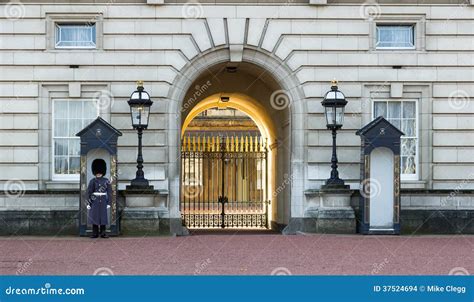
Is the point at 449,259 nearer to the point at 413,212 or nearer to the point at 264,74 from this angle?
the point at 413,212

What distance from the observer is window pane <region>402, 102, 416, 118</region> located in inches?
883

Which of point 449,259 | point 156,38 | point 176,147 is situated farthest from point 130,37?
point 449,259

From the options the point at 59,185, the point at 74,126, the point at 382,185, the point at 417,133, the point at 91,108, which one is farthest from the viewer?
the point at 417,133

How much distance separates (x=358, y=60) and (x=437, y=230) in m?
4.13

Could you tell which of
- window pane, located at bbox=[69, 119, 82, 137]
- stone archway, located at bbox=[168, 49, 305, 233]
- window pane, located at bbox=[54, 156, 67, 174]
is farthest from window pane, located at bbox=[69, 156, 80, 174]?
stone archway, located at bbox=[168, 49, 305, 233]

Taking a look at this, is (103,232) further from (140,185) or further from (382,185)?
(382,185)

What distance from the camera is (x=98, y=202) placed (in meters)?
20.2

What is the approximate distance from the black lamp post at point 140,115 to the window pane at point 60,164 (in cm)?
194

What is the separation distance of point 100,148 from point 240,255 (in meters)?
5.72

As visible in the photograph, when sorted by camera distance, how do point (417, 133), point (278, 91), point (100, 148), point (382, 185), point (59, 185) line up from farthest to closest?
point (278, 91) → point (417, 133) → point (59, 185) → point (382, 185) → point (100, 148)

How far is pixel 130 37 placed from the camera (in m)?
21.9

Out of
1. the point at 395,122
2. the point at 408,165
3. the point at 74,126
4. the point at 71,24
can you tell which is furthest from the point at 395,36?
the point at 74,126

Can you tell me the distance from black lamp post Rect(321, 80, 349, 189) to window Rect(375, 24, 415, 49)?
6.14 ft

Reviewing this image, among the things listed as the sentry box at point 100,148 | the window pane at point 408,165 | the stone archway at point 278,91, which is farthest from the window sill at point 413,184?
the sentry box at point 100,148
